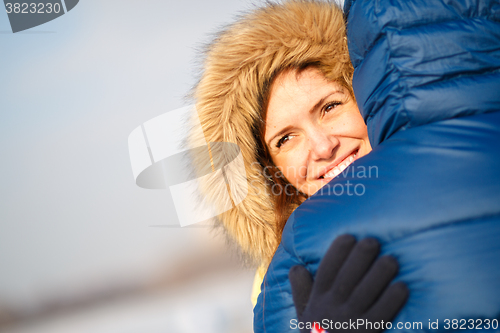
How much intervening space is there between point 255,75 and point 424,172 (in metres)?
0.70

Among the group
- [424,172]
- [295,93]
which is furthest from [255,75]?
[424,172]

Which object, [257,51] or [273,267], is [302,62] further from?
[273,267]

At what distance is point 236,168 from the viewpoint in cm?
116

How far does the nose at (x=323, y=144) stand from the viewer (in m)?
1.00

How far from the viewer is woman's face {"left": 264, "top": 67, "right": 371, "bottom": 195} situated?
101 centimetres

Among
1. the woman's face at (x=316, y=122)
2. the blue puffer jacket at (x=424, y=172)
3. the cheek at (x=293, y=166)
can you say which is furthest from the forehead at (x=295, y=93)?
the blue puffer jacket at (x=424, y=172)

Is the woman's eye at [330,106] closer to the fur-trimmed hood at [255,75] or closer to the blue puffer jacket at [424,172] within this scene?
the fur-trimmed hood at [255,75]

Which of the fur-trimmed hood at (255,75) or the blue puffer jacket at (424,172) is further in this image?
the fur-trimmed hood at (255,75)

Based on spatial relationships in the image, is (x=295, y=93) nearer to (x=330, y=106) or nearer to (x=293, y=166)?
(x=330, y=106)

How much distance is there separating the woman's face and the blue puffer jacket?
28 cm

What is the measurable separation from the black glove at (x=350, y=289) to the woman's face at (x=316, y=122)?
542 millimetres

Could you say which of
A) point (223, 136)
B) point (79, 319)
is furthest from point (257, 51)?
point (79, 319)

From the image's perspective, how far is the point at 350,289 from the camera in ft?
1.66

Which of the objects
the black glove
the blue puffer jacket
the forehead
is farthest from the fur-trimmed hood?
the black glove
